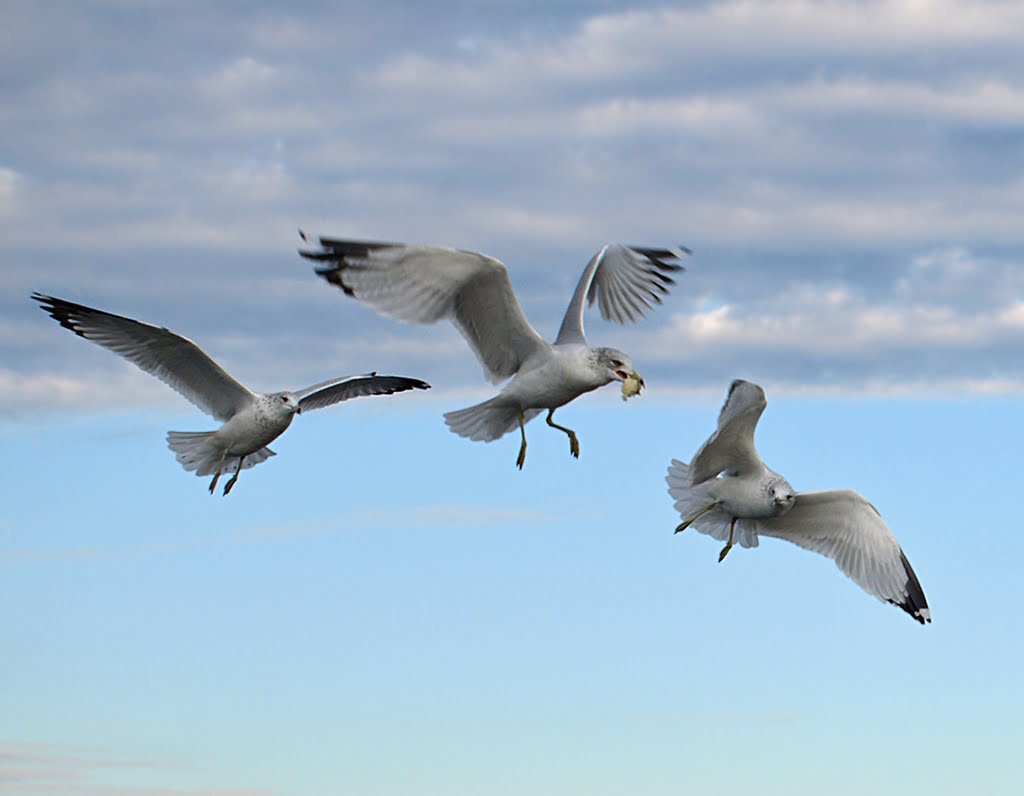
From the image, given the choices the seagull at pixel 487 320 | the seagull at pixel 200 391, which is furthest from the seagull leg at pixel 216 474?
the seagull at pixel 487 320

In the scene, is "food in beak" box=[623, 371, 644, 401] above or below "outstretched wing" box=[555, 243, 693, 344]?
below

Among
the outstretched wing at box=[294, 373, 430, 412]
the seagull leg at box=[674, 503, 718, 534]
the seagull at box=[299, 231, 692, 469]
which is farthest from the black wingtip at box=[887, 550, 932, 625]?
the outstretched wing at box=[294, 373, 430, 412]

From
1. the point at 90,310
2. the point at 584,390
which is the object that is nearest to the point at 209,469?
the point at 90,310

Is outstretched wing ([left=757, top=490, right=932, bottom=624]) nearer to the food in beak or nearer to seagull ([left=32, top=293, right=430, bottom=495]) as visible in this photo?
the food in beak

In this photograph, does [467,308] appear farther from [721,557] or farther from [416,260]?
[721,557]

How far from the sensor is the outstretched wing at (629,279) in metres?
17.6

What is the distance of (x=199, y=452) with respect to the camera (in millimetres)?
18594

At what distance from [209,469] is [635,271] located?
5345 millimetres

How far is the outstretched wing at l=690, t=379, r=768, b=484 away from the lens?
48.4ft

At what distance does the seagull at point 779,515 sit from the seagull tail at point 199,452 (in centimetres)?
517

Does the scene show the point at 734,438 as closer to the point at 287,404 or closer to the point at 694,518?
the point at 694,518

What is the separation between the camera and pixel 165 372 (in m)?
18.6

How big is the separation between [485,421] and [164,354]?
4576 millimetres

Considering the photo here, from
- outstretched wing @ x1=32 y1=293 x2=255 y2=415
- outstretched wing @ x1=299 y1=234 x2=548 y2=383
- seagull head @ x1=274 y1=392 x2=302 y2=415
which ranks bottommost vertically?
outstretched wing @ x1=299 y1=234 x2=548 y2=383
